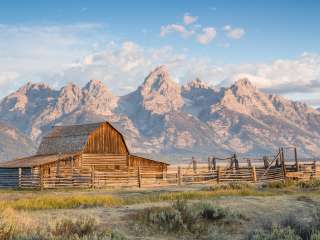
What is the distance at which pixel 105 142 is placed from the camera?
48.2 metres

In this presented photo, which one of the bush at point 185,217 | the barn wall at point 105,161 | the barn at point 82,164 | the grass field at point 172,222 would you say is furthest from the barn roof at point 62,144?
the bush at point 185,217

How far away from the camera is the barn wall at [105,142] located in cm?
4694

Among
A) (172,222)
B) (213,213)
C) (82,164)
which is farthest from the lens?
(82,164)

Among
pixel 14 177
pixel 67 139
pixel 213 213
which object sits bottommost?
pixel 213 213

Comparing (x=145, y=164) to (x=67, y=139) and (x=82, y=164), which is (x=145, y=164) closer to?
(x=82, y=164)

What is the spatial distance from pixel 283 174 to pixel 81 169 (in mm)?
17522

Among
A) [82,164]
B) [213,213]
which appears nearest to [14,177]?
[82,164]

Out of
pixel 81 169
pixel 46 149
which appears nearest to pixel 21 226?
pixel 81 169

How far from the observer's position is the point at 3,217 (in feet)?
36.3

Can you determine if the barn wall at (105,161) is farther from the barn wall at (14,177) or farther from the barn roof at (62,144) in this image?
the barn wall at (14,177)

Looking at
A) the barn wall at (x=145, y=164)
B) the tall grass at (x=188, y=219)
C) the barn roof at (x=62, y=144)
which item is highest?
the barn roof at (x=62, y=144)

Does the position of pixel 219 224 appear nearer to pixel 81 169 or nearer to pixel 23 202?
pixel 23 202

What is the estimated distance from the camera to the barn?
39.7m

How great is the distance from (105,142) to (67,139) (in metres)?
3.95
